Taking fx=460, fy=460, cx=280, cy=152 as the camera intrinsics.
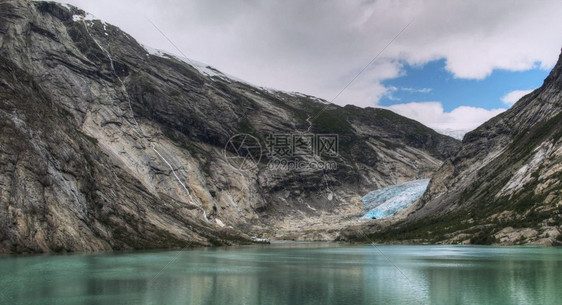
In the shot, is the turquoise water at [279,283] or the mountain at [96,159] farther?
the mountain at [96,159]

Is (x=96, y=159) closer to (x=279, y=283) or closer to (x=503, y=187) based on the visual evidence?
(x=279, y=283)

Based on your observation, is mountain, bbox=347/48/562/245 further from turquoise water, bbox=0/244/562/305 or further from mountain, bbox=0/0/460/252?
mountain, bbox=0/0/460/252

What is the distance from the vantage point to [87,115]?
514 ft

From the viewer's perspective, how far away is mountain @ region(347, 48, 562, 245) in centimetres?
10175

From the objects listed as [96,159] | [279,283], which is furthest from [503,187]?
[96,159]

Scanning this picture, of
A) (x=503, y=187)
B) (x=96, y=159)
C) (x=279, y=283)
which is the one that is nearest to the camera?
(x=279, y=283)

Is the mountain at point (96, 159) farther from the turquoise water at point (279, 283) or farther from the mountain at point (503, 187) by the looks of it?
the mountain at point (503, 187)

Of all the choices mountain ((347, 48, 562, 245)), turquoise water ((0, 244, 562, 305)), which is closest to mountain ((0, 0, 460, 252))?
turquoise water ((0, 244, 562, 305))

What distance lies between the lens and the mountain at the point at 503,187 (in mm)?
101750

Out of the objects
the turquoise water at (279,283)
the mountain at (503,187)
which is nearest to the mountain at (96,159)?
the turquoise water at (279,283)

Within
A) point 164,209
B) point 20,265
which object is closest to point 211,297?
point 20,265

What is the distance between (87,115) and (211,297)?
5386 inches

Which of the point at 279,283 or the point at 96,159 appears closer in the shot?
the point at 279,283

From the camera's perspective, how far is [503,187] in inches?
5089
